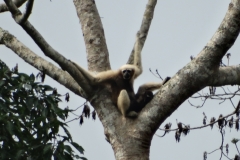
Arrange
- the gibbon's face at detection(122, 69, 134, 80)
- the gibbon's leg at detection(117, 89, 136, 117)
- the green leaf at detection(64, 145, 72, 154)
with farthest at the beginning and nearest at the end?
the gibbon's face at detection(122, 69, 134, 80) → the gibbon's leg at detection(117, 89, 136, 117) → the green leaf at detection(64, 145, 72, 154)

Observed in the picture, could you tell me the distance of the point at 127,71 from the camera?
779 cm

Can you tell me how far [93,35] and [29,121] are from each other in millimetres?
2022

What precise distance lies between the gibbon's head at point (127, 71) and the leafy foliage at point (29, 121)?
7.19 feet

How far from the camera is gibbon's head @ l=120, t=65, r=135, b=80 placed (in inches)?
303

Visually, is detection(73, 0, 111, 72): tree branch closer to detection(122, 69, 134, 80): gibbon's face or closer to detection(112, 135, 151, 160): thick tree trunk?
detection(122, 69, 134, 80): gibbon's face

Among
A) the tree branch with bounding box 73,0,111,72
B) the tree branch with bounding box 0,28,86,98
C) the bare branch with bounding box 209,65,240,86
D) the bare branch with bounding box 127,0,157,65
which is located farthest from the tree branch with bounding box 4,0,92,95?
the bare branch with bounding box 127,0,157,65

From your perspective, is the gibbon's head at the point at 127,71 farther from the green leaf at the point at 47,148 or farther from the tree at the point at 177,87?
the green leaf at the point at 47,148

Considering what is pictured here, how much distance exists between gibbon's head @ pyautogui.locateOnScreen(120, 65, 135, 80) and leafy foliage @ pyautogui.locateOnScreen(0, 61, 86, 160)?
2193 millimetres

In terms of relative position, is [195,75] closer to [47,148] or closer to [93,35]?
[47,148]

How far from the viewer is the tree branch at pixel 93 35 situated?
22.0 ft

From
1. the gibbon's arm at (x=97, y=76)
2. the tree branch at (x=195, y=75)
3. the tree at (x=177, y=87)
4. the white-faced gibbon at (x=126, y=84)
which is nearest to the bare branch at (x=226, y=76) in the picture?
the tree at (x=177, y=87)

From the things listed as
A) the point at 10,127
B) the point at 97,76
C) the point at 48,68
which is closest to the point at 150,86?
the point at 97,76

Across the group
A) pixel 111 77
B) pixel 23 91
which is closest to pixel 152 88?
pixel 111 77

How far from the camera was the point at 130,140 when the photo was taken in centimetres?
551
